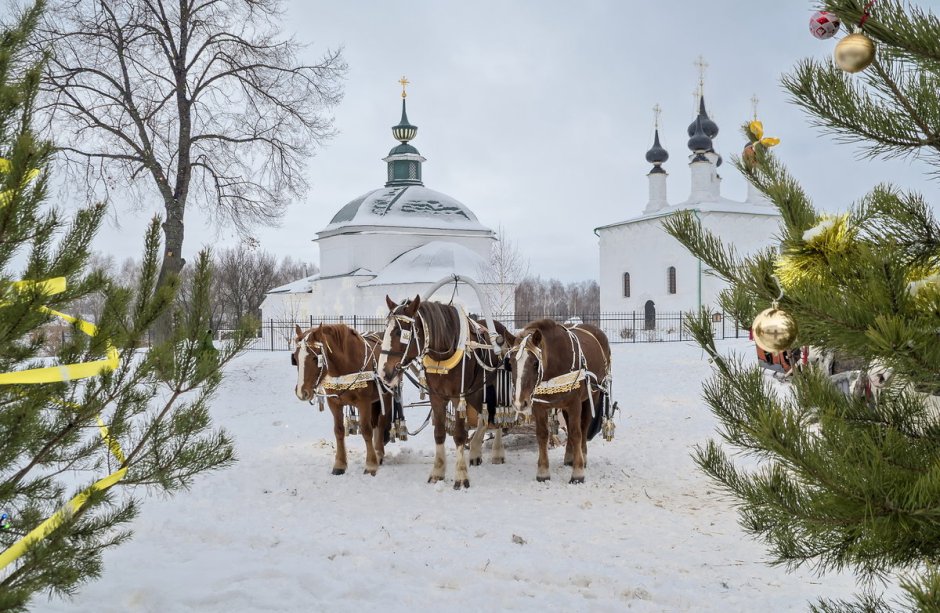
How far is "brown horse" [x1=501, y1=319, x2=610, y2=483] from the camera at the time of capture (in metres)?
8.03

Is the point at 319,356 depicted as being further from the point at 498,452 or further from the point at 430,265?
the point at 430,265

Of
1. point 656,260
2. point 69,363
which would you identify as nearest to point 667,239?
point 656,260

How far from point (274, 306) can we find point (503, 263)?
1778 centimetres

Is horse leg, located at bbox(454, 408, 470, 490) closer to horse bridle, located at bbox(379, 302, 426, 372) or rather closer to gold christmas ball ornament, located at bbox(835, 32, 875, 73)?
horse bridle, located at bbox(379, 302, 426, 372)

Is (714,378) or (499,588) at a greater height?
(714,378)

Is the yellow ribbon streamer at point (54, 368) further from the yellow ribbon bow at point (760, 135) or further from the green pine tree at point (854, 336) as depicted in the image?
the yellow ribbon bow at point (760, 135)

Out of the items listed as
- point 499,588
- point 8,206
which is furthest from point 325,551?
point 8,206

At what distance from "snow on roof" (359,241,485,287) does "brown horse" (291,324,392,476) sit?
25879 millimetres

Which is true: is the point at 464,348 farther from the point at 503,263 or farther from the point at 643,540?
the point at 503,263

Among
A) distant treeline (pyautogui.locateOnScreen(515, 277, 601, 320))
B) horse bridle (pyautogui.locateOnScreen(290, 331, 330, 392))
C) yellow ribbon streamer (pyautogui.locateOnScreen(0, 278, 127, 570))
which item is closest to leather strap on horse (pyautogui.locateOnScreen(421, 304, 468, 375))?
horse bridle (pyautogui.locateOnScreen(290, 331, 330, 392))

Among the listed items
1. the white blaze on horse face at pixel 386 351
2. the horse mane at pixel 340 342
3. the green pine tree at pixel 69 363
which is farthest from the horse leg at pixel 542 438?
the green pine tree at pixel 69 363

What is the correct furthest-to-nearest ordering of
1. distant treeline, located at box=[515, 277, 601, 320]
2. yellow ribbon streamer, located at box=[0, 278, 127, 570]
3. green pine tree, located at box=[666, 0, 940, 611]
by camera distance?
distant treeline, located at box=[515, 277, 601, 320] → yellow ribbon streamer, located at box=[0, 278, 127, 570] → green pine tree, located at box=[666, 0, 940, 611]

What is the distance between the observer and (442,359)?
829 centimetres

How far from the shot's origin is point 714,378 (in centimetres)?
260
